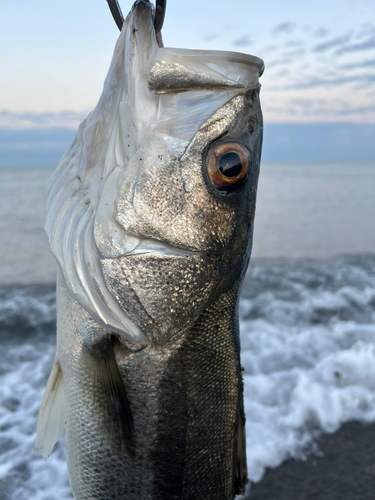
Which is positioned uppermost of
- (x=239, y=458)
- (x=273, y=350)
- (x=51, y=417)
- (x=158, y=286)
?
(x=273, y=350)

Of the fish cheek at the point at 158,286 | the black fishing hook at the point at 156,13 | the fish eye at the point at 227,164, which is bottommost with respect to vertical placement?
the fish cheek at the point at 158,286

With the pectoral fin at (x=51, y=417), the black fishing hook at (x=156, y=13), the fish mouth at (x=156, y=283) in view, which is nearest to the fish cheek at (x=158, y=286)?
the fish mouth at (x=156, y=283)

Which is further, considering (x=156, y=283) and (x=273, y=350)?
(x=273, y=350)

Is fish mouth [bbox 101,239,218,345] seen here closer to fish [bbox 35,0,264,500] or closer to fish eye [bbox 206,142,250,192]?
fish [bbox 35,0,264,500]

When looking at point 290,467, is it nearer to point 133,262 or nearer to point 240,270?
point 240,270

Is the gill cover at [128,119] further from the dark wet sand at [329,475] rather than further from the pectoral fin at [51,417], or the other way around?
the dark wet sand at [329,475]

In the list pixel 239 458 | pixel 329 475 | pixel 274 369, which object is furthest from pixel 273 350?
pixel 239 458

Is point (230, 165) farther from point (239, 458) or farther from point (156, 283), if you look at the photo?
point (239, 458)
